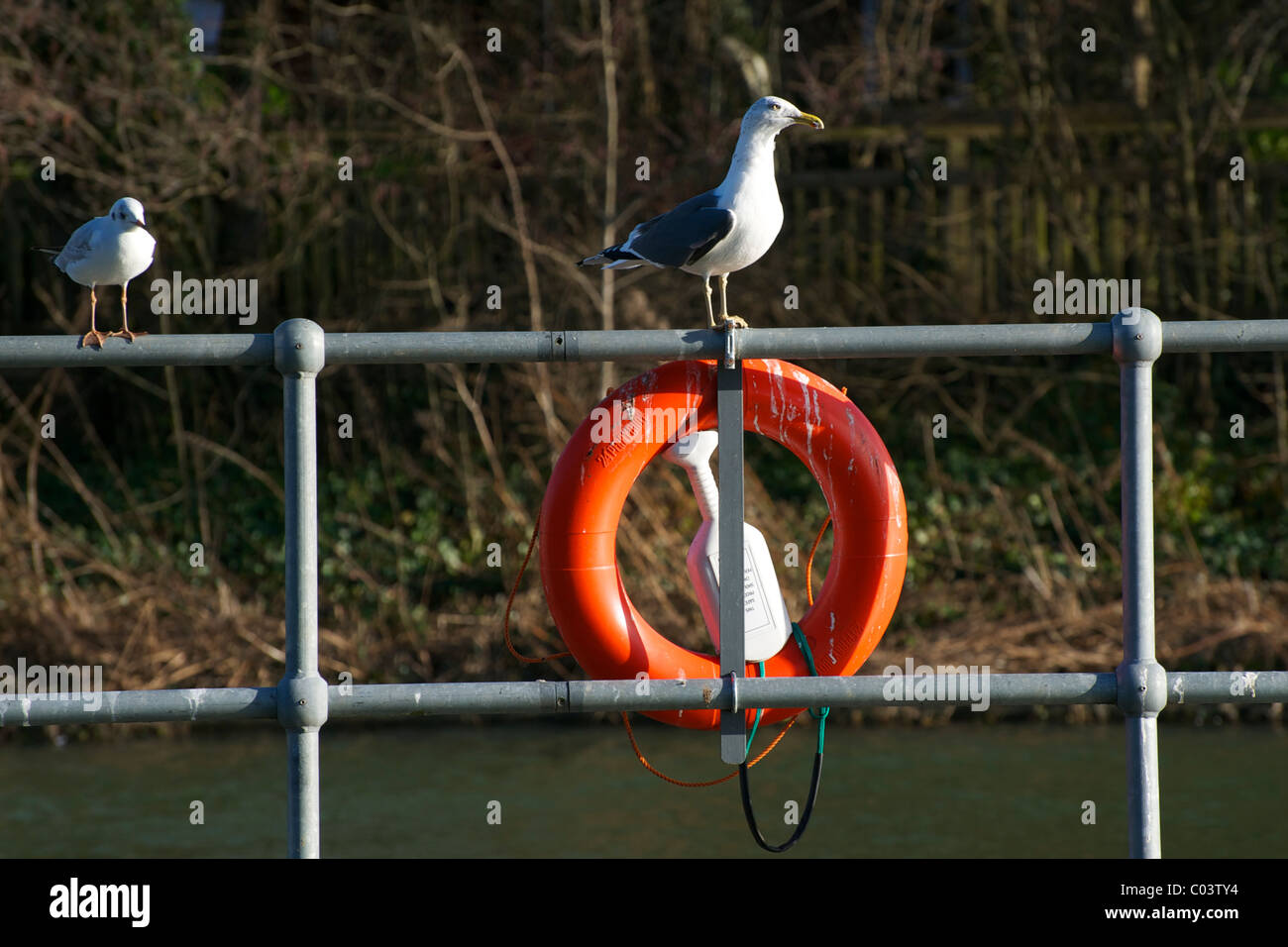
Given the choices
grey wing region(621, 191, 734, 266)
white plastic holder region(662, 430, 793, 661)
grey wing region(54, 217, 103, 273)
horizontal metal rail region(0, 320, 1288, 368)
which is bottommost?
white plastic holder region(662, 430, 793, 661)

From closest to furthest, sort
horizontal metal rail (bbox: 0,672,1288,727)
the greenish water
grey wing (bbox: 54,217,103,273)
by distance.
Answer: horizontal metal rail (bbox: 0,672,1288,727), grey wing (bbox: 54,217,103,273), the greenish water

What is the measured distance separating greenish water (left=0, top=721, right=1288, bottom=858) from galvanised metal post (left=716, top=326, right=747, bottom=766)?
9.16ft

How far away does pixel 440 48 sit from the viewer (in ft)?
25.3

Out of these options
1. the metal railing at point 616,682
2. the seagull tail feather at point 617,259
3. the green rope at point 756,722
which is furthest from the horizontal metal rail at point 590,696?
the seagull tail feather at point 617,259

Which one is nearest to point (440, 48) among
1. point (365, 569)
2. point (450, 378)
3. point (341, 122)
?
point (341, 122)

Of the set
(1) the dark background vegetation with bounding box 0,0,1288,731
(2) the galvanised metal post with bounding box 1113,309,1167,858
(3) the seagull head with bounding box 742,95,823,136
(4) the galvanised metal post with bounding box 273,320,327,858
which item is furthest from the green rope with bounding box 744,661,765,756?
(1) the dark background vegetation with bounding box 0,0,1288,731

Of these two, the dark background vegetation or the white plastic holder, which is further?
the dark background vegetation

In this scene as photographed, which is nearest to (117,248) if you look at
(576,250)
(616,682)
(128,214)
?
(128,214)

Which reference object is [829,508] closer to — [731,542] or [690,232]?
[731,542]

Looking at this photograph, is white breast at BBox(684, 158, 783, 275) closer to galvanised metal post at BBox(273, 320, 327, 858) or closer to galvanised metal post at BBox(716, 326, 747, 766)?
galvanised metal post at BBox(716, 326, 747, 766)

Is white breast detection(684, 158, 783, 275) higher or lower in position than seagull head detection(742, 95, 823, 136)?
lower

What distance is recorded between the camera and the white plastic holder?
9.51 feet

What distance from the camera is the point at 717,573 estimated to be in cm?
290

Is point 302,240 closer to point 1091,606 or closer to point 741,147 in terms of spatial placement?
point 1091,606
